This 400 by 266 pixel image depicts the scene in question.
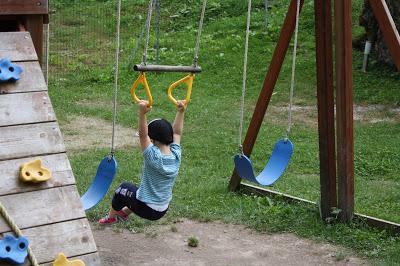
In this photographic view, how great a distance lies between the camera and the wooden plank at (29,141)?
4.36 meters

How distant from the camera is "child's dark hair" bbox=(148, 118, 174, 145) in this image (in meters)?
5.07

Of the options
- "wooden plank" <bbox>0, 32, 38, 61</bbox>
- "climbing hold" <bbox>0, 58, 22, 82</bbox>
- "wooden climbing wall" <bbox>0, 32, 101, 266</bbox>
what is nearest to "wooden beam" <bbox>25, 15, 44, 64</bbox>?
"wooden plank" <bbox>0, 32, 38, 61</bbox>

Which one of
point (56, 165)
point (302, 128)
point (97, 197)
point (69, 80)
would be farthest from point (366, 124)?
point (56, 165)

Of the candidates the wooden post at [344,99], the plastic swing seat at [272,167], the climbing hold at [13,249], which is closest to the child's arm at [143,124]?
the plastic swing seat at [272,167]

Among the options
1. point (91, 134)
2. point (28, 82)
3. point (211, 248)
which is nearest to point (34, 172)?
point (28, 82)

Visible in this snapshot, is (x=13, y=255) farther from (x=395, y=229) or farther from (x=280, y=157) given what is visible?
(x=395, y=229)

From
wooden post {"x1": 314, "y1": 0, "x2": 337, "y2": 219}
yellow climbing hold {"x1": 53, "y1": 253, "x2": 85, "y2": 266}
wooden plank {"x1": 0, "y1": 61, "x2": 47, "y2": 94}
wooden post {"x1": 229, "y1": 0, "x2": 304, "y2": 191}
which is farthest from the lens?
wooden post {"x1": 229, "y1": 0, "x2": 304, "y2": 191}

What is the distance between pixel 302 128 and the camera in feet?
33.4

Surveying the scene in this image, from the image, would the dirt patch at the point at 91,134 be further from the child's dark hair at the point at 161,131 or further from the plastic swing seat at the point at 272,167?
the child's dark hair at the point at 161,131

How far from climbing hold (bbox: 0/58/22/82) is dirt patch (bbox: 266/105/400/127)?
6.18 meters

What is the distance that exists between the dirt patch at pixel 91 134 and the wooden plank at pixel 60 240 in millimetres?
4879

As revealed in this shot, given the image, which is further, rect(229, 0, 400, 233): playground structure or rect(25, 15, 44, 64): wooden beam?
rect(229, 0, 400, 233): playground structure

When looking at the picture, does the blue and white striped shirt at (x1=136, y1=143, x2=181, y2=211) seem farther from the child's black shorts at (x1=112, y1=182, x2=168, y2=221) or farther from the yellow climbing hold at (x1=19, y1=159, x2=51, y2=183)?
the yellow climbing hold at (x1=19, y1=159, x2=51, y2=183)

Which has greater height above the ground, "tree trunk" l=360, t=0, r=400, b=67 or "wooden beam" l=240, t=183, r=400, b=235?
"tree trunk" l=360, t=0, r=400, b=67
